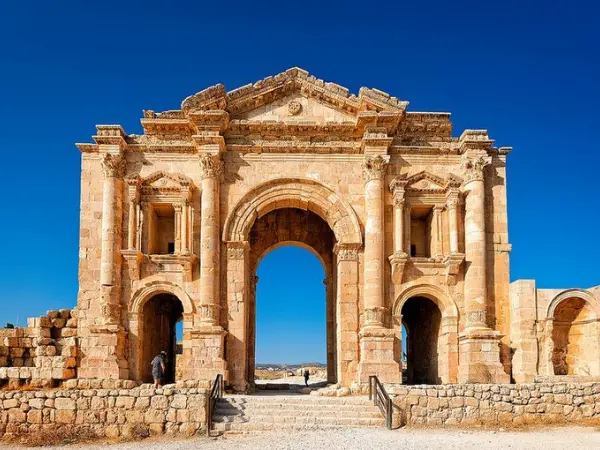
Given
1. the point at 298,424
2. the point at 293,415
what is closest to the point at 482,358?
the point at 293,415

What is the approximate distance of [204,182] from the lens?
1838 cm

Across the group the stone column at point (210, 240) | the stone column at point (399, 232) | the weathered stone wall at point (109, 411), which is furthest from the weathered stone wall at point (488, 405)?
the stone column at point (210, 240)

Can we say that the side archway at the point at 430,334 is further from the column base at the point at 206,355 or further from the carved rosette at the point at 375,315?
the column base at the point at 206,355

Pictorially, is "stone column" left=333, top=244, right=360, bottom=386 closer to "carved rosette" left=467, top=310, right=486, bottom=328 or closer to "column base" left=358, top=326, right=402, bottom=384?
"column base" left=358, top=326, right=402, bottom=384

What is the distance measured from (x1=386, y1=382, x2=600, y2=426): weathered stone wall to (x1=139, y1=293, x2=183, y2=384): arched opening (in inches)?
323

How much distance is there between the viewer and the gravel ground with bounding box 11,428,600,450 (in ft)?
38.4

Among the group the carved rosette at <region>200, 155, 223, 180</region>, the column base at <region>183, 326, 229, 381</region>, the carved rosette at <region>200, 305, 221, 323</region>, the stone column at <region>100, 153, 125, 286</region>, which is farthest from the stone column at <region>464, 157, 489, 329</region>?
the stone column at <region>100, 153, 125, 286</region>

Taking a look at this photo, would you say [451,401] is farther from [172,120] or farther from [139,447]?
[172,120]

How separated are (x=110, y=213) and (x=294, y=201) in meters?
5.24

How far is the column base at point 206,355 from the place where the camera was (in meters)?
17.2

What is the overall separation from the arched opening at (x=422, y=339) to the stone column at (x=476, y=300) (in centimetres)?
136

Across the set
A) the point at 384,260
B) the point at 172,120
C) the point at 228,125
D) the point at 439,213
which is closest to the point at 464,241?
the point at 439,213

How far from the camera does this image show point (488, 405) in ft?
45.5

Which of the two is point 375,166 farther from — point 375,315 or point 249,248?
point 249,248
